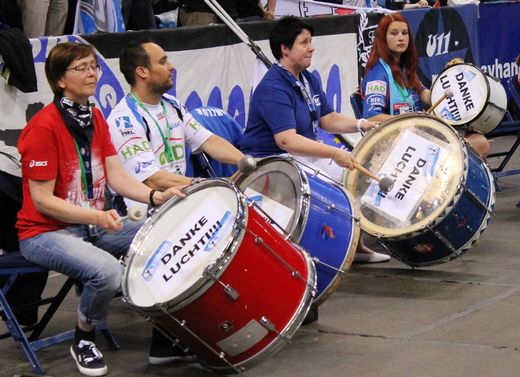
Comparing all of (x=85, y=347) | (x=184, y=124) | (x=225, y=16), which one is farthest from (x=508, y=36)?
(x=85, y=347)

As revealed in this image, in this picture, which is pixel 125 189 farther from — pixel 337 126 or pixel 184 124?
pixel 337 126

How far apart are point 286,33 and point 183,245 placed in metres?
2.24

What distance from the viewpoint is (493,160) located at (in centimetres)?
1069

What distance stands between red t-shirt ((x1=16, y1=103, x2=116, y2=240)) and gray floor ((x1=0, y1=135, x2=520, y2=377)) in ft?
2.34

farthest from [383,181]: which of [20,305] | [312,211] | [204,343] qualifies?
[20,305]

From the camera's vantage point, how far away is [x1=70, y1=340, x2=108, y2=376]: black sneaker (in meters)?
5.01

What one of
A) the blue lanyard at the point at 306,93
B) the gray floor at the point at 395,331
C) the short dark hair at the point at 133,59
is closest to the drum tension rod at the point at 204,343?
the gray floor at the point at 395,331

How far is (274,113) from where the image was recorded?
6242mm

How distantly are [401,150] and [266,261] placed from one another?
2.01 m

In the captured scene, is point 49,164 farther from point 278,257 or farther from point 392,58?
point 392,58

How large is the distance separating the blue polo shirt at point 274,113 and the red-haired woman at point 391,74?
2.81 feet

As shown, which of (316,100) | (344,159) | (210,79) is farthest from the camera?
(210,79)

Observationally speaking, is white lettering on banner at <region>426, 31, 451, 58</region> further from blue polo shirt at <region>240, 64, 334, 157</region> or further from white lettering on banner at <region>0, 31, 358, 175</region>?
blue polo shirt at <region>240, 64, 334, 157</region>

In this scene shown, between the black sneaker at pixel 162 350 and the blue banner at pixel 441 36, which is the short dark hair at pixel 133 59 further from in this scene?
the blue banner at pixel 441 36
